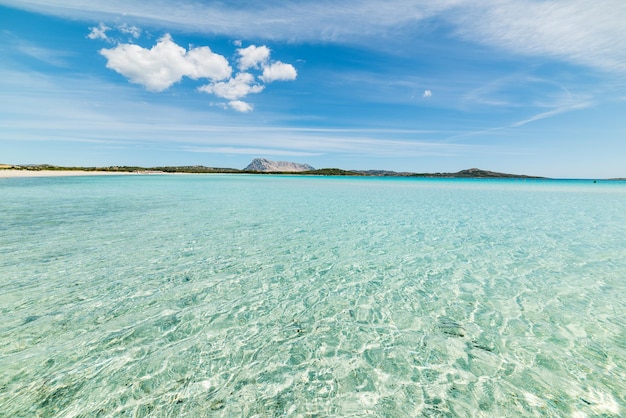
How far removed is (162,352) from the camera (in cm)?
588

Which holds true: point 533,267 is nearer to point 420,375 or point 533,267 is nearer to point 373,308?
point 373,308

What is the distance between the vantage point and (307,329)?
681 centimetres

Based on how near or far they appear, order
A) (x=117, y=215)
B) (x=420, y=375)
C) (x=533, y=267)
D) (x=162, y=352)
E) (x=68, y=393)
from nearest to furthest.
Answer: (x=68, y=393) → (x=420, y=375) → (x=162, y=352) → (x=533, y=267) → (x=117, y=215)

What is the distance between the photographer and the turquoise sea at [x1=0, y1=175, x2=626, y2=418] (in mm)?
4793

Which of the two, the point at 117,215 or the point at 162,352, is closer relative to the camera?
the point at 162,352

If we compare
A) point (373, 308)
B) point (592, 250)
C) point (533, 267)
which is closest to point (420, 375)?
point (373, 308)

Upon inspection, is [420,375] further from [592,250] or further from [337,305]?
[592,250]

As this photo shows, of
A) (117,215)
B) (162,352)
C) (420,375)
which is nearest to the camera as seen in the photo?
(420,375)

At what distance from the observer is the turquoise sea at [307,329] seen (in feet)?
15.7

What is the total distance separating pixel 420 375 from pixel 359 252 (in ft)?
24.9

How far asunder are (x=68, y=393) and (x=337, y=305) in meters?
5.60

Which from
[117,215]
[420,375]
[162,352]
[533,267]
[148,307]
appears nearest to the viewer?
[420,375]

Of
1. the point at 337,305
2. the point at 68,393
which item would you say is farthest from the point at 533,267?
the point at 68,393

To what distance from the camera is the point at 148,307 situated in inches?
301
